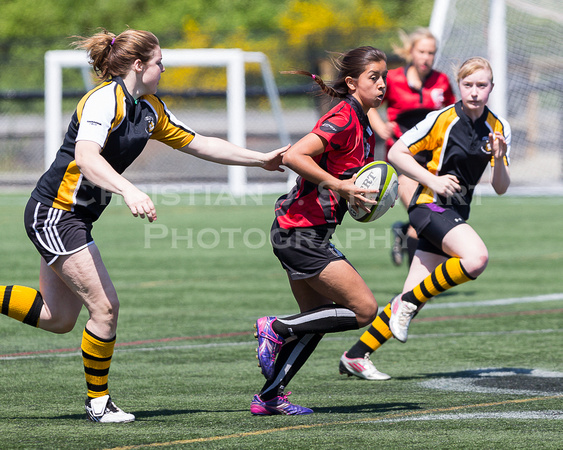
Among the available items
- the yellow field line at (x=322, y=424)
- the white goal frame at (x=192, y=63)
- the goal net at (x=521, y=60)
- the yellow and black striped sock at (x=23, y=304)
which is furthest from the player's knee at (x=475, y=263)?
the white goal frame at (x=192, y=63)

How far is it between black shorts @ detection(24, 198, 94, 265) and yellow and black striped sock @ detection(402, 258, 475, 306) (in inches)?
87.5

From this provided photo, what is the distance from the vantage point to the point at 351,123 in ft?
16.9

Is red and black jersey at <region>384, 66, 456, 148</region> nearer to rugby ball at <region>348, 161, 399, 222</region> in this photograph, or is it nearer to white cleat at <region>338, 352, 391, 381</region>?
white cleat at <region>338, 352, 391, 381</region>

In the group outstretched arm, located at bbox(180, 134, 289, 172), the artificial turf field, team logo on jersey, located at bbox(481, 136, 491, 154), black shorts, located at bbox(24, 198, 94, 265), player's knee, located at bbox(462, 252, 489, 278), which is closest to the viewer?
the artificial turf field

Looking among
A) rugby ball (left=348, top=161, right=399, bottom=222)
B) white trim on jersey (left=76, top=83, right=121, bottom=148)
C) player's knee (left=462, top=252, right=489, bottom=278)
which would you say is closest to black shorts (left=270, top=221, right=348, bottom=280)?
rugby ball (left=348, top=161, right=399, bottom=222)

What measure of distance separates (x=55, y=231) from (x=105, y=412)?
0.95 m

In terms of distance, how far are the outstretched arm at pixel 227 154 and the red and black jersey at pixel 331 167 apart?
0.34m

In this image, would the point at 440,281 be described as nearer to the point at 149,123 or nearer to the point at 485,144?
the point at 485,144

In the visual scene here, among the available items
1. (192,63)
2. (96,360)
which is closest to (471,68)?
(96,360)

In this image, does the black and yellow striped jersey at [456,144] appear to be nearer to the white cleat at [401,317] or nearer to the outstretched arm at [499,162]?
the outstretched arm at [499,162]

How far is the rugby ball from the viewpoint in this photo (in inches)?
203

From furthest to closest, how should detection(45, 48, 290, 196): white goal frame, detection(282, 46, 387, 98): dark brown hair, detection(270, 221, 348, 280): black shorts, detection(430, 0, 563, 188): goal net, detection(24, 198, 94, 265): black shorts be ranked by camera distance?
1. detection(45, 48, 290, 196): white goal frame
2. detection(430, 0, 563, 188): goal net
3. detection(282, 46, 387, 98): dark brown hair
4. detection(270, 221, 348, 280): black shorts
5. detection(24, 198, 94, 265): black shorts

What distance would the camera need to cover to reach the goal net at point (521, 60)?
772 inches

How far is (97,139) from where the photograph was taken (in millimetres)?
4816
